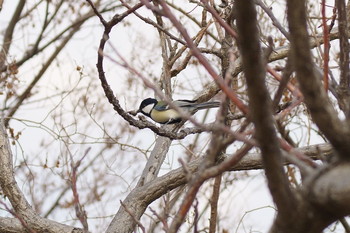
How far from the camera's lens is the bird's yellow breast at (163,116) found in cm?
413

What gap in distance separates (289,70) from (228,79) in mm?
159

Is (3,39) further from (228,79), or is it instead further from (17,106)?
(228,79)

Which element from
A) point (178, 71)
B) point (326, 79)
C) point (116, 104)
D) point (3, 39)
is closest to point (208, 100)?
point (178, 71)

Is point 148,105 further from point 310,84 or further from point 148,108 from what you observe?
point 310,84

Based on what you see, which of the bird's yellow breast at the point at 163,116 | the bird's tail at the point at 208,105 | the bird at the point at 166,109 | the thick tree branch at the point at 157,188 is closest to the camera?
the thick tree branch at the point at 157,188

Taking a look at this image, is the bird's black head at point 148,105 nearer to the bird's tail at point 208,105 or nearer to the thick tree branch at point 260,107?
the bird's tail at point 208,105

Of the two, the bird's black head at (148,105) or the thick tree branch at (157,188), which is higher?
the bird's black head at (148,105)

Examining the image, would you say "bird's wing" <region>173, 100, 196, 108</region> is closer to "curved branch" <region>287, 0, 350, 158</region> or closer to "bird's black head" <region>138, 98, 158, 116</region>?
"bird's black head" <region>138, 98, 158, 116</region>

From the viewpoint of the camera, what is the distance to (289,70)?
1.06 metres

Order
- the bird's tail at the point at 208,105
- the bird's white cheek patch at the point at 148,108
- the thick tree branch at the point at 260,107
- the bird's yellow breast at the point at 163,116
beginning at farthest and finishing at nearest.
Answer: the bird's white cheek patch at the point at 148,108
the bird's yellow breast at the point at 163,116
the bird's tail at the point at 208,105
the thick tree branch at the point at 260,107

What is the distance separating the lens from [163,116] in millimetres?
4230

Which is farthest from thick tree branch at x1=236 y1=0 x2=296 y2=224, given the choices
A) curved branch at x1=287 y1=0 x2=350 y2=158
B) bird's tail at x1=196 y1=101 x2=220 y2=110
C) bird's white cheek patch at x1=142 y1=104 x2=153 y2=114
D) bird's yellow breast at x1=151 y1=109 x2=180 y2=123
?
bird's white cheek patch at x1=142 y1=104 x2=153 y2=114

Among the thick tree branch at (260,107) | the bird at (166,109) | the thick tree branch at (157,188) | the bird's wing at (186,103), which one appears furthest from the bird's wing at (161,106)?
the thick tree branch at (260,107)

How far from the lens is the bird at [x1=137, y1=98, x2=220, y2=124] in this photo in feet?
12.8
